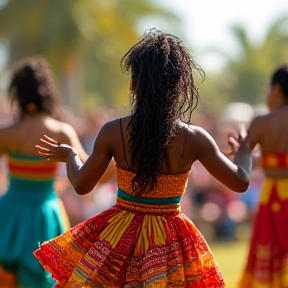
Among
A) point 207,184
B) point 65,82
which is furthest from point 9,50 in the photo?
point 207,184

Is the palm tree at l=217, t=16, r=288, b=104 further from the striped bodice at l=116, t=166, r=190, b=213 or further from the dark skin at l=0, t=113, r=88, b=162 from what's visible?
the striped bodice at l=116, t=166, r=190, b=213

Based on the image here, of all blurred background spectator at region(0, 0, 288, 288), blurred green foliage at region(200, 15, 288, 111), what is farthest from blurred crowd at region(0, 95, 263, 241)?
blurred green foliage at region(200, 15, 288, 111)

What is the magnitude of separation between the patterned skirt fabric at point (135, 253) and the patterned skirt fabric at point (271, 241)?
2.25m

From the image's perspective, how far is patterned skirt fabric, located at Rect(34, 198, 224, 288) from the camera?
430 cm

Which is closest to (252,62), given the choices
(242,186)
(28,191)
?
(28,191)

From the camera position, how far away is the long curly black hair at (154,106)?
170 inches

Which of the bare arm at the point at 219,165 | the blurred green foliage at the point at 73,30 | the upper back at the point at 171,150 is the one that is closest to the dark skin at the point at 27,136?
the upper back at the point at 171,150

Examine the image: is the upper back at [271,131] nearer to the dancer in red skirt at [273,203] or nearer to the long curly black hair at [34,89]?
the dancer in red skirt at [273,203]

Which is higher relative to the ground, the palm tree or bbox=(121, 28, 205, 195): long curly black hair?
the palm tree

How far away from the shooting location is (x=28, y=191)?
6262 mm

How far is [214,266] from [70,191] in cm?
834

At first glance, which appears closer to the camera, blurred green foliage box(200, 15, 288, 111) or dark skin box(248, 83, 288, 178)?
dark skin box(248, 83, 288, 178)

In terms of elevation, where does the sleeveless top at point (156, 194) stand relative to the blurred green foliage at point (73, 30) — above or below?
below

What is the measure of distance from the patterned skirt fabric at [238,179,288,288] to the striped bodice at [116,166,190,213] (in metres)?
2.32
